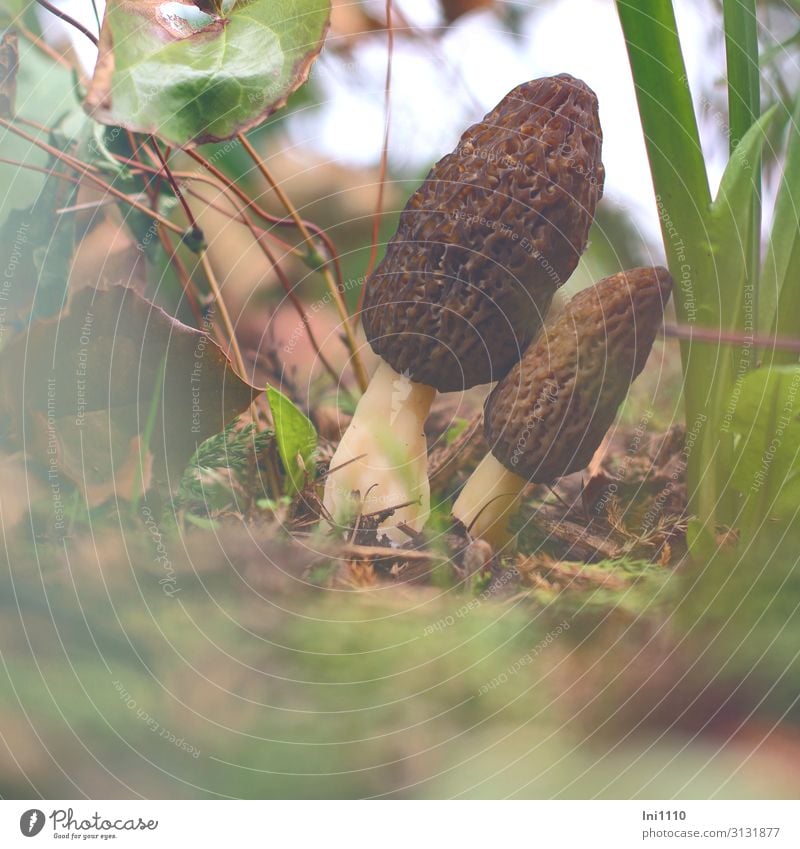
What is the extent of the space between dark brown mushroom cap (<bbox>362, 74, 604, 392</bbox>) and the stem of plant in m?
0.03

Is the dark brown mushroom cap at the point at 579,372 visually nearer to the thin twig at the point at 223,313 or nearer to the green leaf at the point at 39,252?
the thin twig at the point at 223,313

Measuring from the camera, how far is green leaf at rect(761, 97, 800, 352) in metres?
0.78

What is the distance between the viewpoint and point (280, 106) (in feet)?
2.15

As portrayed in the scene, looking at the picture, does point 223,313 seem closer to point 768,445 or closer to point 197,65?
point 197,65

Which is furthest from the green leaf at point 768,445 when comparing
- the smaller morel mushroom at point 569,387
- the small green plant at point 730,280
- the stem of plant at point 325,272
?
the stem of plant at point 325,272

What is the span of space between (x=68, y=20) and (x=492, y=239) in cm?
45

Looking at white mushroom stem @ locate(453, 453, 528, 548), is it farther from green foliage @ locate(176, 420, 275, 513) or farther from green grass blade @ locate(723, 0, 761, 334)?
green grass blade @ locate(723, 0, 761, 334)

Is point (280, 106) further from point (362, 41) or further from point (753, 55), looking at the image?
point (753, 55)

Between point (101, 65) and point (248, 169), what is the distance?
148 mm

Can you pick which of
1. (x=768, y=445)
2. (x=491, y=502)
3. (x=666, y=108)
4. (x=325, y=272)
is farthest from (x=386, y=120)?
(x=768, y=445)

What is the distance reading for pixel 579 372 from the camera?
691 mm

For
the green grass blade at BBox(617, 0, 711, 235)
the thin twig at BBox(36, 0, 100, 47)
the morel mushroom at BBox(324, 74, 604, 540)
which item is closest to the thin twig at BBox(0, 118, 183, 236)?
the thin twig at BBox(36, 0, 100, 47)
